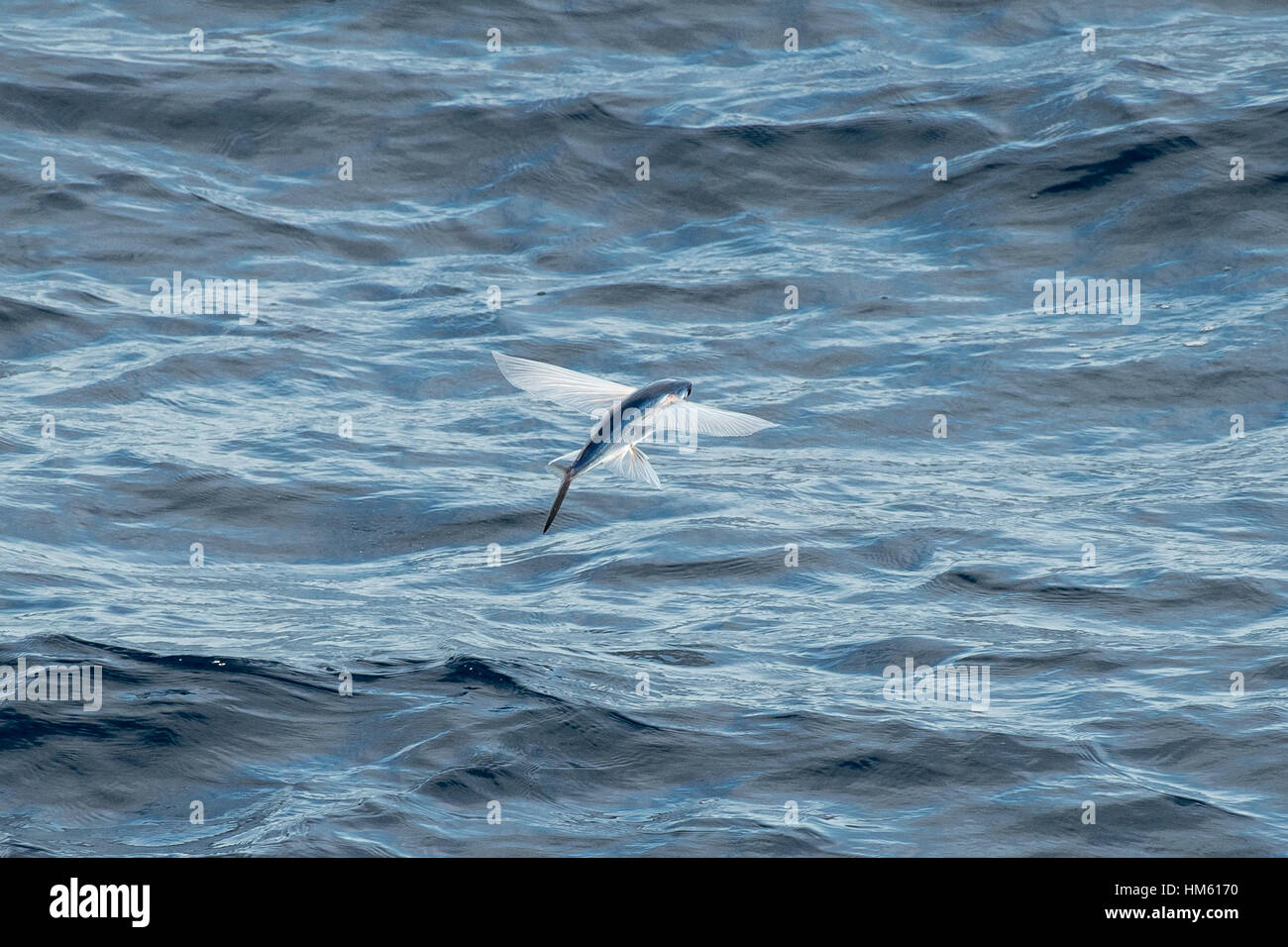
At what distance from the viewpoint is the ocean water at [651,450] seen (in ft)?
24.9

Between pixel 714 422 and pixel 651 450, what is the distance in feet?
17.2

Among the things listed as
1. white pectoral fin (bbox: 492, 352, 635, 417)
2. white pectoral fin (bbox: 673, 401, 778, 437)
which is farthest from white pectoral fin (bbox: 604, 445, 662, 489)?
white pectoral fin (bbox: 673, 401, 778, 437)

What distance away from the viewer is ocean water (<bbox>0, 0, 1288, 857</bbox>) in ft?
24.9

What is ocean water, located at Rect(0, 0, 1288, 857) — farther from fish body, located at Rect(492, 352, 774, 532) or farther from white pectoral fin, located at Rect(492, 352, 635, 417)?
white pectoral fin, located at Rect(492, 352, 635, 417)

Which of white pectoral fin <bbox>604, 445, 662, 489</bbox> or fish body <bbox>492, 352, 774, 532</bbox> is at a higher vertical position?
fish body <bbox>492, 352, 774, 532</bbox>

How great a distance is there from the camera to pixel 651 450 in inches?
443

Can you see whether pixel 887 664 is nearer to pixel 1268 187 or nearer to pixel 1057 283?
pixel 1057 283

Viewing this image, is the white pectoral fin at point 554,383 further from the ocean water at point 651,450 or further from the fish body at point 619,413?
the ocean water at point 651,450

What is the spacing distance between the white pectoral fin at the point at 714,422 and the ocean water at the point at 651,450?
180 cm

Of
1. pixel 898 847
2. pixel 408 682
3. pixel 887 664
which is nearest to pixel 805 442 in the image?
pixel 887 664

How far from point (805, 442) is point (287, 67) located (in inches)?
288

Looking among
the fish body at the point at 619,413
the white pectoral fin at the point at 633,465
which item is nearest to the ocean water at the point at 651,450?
the white pectoral fin at the point at 633,465

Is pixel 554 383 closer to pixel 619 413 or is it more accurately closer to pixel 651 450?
pixel 619 413

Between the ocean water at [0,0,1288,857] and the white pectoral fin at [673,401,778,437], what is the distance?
5.90ft
